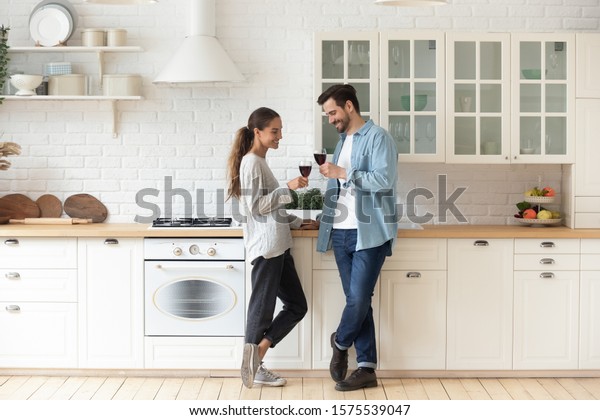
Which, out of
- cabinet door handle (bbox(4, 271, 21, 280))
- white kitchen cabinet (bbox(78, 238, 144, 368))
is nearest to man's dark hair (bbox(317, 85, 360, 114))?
white kitchen cabinet (bbox(78, 238, 144, 368))

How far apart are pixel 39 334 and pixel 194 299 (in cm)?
95

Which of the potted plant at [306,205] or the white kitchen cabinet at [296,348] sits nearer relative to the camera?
the white kitchen cabinet at [296,348]

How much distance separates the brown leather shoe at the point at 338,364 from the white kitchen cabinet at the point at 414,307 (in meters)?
0.29

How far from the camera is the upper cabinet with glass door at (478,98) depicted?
549 centimetres

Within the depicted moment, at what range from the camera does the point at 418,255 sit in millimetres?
5270

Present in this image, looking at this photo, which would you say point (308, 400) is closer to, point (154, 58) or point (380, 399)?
point (380, 399)

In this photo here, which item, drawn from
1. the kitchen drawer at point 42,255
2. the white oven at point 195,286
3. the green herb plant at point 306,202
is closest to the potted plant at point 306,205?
the green herb plant at point 306,202

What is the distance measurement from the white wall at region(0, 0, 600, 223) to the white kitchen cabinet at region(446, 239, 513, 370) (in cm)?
61

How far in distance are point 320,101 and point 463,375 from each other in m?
1.84

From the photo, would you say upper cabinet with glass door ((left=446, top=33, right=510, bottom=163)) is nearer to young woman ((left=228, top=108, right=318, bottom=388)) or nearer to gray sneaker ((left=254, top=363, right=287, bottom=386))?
young woman ((left=228, top=108, right=318, bottom=388))

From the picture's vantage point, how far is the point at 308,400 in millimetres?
4898

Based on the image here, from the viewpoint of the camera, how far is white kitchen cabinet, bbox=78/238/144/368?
5289mm

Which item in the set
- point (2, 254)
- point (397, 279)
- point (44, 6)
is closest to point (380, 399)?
point (397, 279)

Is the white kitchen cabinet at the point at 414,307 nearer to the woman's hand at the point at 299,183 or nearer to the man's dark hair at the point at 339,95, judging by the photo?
the woman's hand at the point at 299,183
